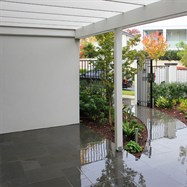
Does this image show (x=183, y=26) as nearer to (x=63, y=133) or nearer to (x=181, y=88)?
(x=181, y=88)

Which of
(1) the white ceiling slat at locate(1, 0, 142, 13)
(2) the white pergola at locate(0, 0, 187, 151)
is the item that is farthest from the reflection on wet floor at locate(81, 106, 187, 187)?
(1) the white ceiling slat at locate(1, 0, 142, 13)

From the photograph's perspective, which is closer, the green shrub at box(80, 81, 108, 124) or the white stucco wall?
the white stucco wall

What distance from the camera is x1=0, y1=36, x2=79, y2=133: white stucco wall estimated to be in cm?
752

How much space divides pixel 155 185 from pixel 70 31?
18.8 feet

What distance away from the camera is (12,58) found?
7.54 meters

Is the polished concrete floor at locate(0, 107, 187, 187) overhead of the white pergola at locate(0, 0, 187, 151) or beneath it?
beneath

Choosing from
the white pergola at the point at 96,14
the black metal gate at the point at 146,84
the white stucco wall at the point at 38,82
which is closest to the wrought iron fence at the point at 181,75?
the black metal gate at the point at 146,84

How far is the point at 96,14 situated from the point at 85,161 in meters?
3.41

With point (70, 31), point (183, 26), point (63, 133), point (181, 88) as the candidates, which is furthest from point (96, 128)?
point (183, 26)

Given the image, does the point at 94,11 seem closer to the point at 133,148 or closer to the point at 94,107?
the point at 133,148

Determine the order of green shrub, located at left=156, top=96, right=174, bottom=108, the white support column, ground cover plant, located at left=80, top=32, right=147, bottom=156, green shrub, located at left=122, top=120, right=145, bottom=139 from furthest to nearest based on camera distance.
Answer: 1. green shrub, located at left=156, top=96, right=174, bottom=108
2. ground cover plant, located at left=80, top=32, right=147, bottom=156
3. green shrub, located at left=122, top=120, right=145, bottom=139
4. the white support column

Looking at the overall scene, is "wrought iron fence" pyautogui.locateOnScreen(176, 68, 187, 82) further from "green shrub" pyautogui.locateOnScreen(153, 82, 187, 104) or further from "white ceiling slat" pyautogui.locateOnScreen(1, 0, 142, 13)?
"white ceiling slat" pyautogui.locateOnScreen(1, 0, 142, 13)

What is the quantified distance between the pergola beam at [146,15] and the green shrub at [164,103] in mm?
6148

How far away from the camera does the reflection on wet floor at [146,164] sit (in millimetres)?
4406
